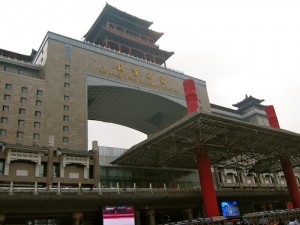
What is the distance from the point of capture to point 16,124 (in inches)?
2141

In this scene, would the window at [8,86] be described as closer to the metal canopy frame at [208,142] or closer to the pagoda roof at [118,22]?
the metal canopy frame at [208,142]

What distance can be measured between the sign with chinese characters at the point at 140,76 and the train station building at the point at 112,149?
282 millimetres

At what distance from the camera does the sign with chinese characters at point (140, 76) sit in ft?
233

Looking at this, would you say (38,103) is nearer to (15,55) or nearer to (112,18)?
(15,55)

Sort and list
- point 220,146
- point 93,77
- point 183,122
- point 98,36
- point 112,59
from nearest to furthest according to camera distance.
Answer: point 183,122 < point 220,146 < point 93,77 < point 112,59 < point 98,36

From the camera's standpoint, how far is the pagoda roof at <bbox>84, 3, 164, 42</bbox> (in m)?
89.2

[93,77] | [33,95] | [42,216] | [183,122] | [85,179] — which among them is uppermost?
[93,77]

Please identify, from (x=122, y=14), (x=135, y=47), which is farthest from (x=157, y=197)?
(x=122, y=14)

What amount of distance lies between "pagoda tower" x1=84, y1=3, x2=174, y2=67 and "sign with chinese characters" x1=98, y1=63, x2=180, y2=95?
45.6 feet

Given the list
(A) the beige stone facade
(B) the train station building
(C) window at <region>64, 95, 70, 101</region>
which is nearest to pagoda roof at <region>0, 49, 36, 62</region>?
(B) the train station building

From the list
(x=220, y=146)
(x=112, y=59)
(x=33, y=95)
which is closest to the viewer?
(x=220, y=146)

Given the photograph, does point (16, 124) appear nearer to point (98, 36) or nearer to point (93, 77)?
point (93, 77)

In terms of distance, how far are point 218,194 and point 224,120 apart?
17.1 meters

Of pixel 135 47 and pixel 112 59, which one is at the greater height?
pixel 135 47
